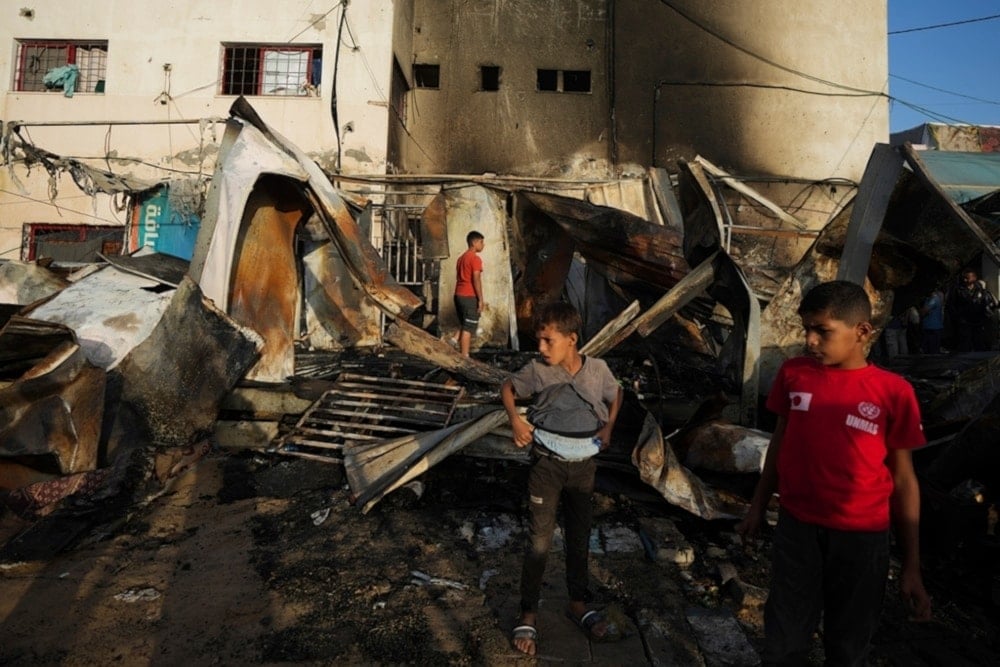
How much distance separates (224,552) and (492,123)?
1237 cm

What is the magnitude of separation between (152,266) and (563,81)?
11.0 m

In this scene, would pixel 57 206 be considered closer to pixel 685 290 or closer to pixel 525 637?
pixel 685 290

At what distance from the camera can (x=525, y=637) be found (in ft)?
8.44

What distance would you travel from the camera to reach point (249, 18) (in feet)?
40.9

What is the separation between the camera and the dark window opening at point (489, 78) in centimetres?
1416

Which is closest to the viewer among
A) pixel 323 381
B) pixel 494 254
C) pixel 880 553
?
pixel 880 553

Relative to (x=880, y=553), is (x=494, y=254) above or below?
above

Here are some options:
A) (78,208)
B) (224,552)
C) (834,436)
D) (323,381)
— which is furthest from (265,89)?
(834,436)

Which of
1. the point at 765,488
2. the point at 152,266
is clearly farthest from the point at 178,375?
the point at 765,488

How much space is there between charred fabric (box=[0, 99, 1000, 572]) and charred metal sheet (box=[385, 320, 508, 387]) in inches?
0.9

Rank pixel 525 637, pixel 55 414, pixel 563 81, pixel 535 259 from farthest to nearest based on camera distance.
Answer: pixel 563 81
pixel 535 259
pixel 55 414
pixel 525 637

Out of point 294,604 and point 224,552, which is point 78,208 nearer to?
point 224,552

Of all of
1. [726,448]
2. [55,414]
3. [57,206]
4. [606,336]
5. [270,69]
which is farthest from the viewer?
[270,69]

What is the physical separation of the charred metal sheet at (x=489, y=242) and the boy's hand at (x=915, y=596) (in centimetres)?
741
